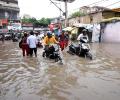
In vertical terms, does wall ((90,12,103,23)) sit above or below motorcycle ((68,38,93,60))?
above

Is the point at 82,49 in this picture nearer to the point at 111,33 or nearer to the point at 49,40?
the point at 49,40

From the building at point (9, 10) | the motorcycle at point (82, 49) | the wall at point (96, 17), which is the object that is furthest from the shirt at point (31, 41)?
the building at point (9, 10)

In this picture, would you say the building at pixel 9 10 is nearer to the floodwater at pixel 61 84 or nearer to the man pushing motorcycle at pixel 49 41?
the man pushing motorcycle at pixel 49 41

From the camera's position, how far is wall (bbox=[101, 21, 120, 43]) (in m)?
26.9

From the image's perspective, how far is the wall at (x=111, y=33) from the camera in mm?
26859

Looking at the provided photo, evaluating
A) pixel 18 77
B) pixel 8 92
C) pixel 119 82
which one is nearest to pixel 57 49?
pixel 18 77

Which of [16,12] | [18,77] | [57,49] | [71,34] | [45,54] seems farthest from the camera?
[16,12]

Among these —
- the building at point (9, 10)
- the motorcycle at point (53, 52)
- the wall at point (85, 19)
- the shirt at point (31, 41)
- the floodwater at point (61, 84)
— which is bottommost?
the floodwater at point (61, 84)

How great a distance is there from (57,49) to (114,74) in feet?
13.0

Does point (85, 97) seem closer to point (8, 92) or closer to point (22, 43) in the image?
point (8, 92)

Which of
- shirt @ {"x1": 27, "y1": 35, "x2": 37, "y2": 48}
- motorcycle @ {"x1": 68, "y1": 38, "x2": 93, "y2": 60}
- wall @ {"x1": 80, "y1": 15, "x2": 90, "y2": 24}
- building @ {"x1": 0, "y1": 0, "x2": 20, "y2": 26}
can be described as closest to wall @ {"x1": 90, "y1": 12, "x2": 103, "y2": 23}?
wall @ {"x1": 80, "y1": 15, "x2": 90, "y2": 24}

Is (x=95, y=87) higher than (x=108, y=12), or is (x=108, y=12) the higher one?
(x=108, y=12)

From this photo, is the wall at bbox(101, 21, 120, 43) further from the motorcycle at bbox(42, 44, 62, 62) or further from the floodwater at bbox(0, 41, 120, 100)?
the floodwater at bbox(0, 41, 120, 100)

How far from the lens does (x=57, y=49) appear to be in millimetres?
12555
